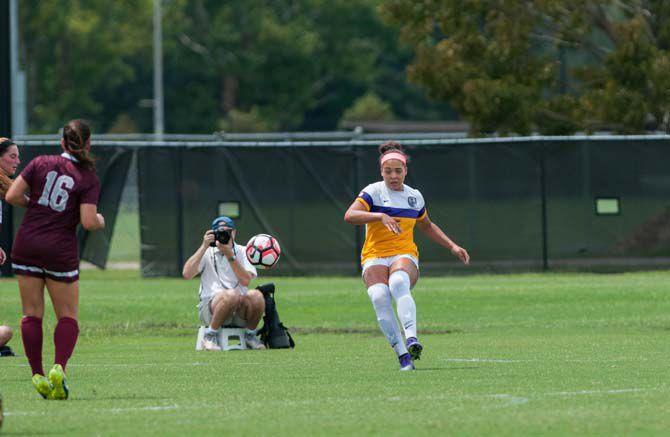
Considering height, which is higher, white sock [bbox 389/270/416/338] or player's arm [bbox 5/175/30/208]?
player's arm [bbox 5/175/30/208]

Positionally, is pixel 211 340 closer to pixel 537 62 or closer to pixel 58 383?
pixel 58 383

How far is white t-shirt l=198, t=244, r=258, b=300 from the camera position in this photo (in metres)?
15.7

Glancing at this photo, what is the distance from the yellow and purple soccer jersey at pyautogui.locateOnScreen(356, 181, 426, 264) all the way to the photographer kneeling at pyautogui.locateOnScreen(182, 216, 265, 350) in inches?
116

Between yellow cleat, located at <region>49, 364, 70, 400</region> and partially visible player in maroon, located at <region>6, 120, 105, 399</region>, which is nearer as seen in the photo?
yellow cleat, located at <region>49, 364, 70, 400</region>

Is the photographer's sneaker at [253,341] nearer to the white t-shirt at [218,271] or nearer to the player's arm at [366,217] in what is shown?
the white t-shirt at [218,271]

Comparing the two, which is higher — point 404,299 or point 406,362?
point 404,299

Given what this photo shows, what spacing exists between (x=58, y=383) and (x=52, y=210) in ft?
3.78

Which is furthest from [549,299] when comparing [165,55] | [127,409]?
[165,55]

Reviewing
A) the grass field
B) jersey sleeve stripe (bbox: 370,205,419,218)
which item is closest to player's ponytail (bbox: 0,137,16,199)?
the grass field

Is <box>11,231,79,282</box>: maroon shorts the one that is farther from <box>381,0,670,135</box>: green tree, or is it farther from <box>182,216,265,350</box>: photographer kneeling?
<box>381,0,670,135</box>: green tree

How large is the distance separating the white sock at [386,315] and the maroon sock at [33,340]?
3.10m

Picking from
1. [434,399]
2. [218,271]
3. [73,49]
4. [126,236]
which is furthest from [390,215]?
[73,49]

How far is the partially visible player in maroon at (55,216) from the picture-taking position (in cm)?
1017

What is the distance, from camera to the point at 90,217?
10047 millimetres
